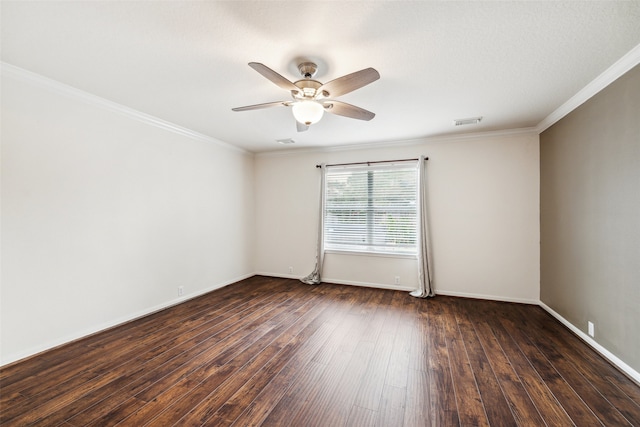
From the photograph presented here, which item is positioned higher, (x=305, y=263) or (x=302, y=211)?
(x=302, y=211)

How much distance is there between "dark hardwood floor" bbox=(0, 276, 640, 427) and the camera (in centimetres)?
177

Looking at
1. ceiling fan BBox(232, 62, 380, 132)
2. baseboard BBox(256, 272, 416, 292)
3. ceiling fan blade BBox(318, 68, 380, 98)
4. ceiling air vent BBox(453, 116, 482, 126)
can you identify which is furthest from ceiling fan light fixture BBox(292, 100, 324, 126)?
baseboard BBox(256, 272, 416, 292)

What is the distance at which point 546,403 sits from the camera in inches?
73.9

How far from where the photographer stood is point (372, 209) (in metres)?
4.89

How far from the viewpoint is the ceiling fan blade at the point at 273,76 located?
5.70 ft

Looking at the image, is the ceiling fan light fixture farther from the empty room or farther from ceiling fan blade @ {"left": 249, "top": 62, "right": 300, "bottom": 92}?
ceiling fan blade @ {"left": 249, "top": 62, "right": 300, "bottom": 92}

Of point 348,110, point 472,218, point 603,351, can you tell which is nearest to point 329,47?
point 348,110

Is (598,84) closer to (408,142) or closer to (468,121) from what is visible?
(468,121)

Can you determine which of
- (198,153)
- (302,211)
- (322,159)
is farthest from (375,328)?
(198,153)

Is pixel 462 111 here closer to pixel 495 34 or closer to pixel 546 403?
pixel 495 34

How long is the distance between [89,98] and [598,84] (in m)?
A: 5.12

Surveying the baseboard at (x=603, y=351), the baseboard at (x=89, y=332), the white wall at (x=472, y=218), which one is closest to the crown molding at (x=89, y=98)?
the white wall at (x=472, y=218)

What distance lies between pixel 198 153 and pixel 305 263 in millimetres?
2805

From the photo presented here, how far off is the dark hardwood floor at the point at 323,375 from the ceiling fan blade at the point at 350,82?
2.35m
